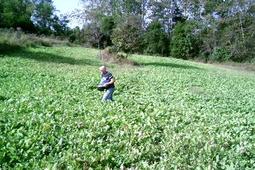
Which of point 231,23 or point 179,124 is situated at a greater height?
point 231,23

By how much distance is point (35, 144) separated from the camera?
778cm

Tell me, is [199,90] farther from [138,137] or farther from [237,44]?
[237,44]

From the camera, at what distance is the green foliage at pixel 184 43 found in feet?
205

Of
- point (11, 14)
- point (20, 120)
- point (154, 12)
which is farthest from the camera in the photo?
point (154, 12)

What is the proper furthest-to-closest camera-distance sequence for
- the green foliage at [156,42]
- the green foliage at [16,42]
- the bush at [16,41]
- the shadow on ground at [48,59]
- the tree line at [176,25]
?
the green foliage at [156,42] < the tree line at [176,25] < the bush at [16,41] < the green foliage at [16,42] < the shadow on ground at [48,59]

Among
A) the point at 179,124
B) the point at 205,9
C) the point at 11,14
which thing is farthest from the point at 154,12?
the point at 179,124

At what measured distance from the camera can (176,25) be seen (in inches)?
2672

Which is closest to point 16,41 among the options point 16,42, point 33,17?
point 16,42

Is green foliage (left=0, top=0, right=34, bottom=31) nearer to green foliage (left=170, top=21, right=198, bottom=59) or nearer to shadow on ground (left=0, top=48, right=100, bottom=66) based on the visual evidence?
green foliage (left=170, top=21, right=198, bottom=59)

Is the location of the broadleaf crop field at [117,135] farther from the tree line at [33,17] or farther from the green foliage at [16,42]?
the tree line at [33,17]

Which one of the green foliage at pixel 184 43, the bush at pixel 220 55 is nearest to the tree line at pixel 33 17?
the green foliage at pixel 184 43

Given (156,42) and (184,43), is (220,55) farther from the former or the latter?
(156,42)

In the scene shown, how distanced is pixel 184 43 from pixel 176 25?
6.16 metres

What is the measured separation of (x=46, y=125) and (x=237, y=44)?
52.4m
